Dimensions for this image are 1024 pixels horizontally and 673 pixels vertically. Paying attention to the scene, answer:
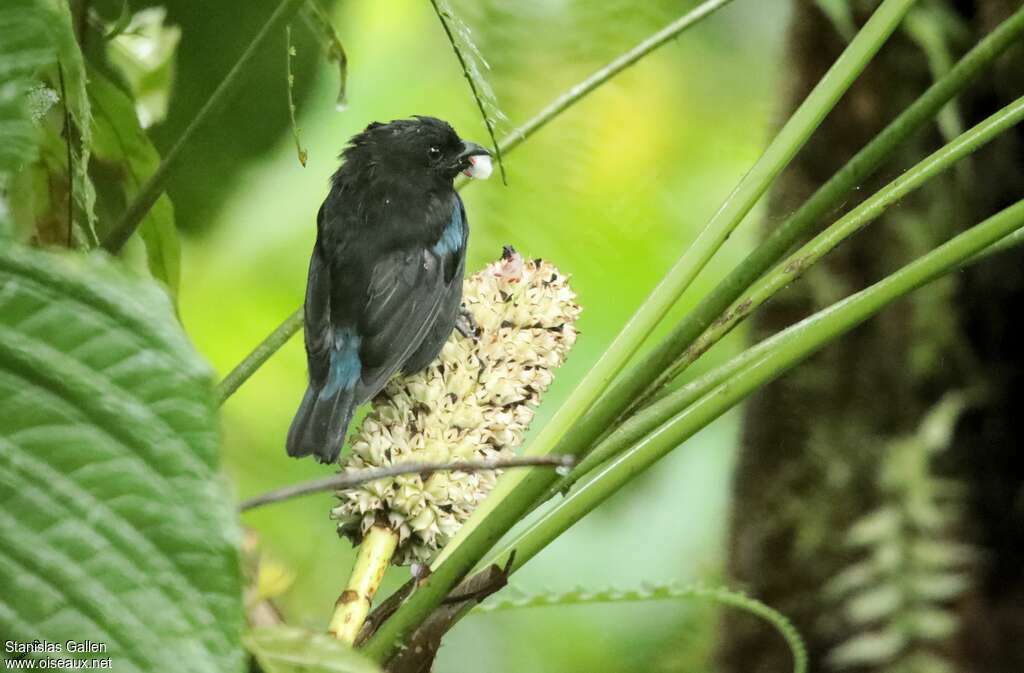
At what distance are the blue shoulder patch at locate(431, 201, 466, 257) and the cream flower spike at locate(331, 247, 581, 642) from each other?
388 millimetres

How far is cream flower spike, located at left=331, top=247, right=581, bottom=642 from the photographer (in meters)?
0.72

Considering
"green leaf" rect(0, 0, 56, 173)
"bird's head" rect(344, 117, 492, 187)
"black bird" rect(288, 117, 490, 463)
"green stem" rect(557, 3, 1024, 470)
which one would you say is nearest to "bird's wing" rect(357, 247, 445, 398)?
"black bird" rect(288, 117, 490, 463)

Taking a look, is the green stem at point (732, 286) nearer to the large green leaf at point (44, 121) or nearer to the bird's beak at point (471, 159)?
the large green leaf at point (44, 121)

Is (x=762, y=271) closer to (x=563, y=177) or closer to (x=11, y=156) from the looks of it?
(x=11, y=156)

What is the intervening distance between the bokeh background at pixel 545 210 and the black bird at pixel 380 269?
0.66ft

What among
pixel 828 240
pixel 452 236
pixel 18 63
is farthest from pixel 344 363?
pixel 18 63

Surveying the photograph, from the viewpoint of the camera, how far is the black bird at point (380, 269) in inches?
45.4

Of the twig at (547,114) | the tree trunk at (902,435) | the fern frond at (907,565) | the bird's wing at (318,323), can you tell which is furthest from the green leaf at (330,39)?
the fern frond at (907,565)

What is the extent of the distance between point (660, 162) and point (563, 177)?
0.78 ft

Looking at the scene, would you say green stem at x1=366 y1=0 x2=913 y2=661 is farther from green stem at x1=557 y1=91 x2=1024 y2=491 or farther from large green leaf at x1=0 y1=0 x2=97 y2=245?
large green leaf at x1=0 y1=0 x2=97 y2=245

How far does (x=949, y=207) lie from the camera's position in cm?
181

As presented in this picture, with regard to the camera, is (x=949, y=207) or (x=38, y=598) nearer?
(x=38, y=598)

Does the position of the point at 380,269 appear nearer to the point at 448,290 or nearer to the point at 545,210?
the point at 448,290

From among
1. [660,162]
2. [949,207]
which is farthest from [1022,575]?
[660,162]
